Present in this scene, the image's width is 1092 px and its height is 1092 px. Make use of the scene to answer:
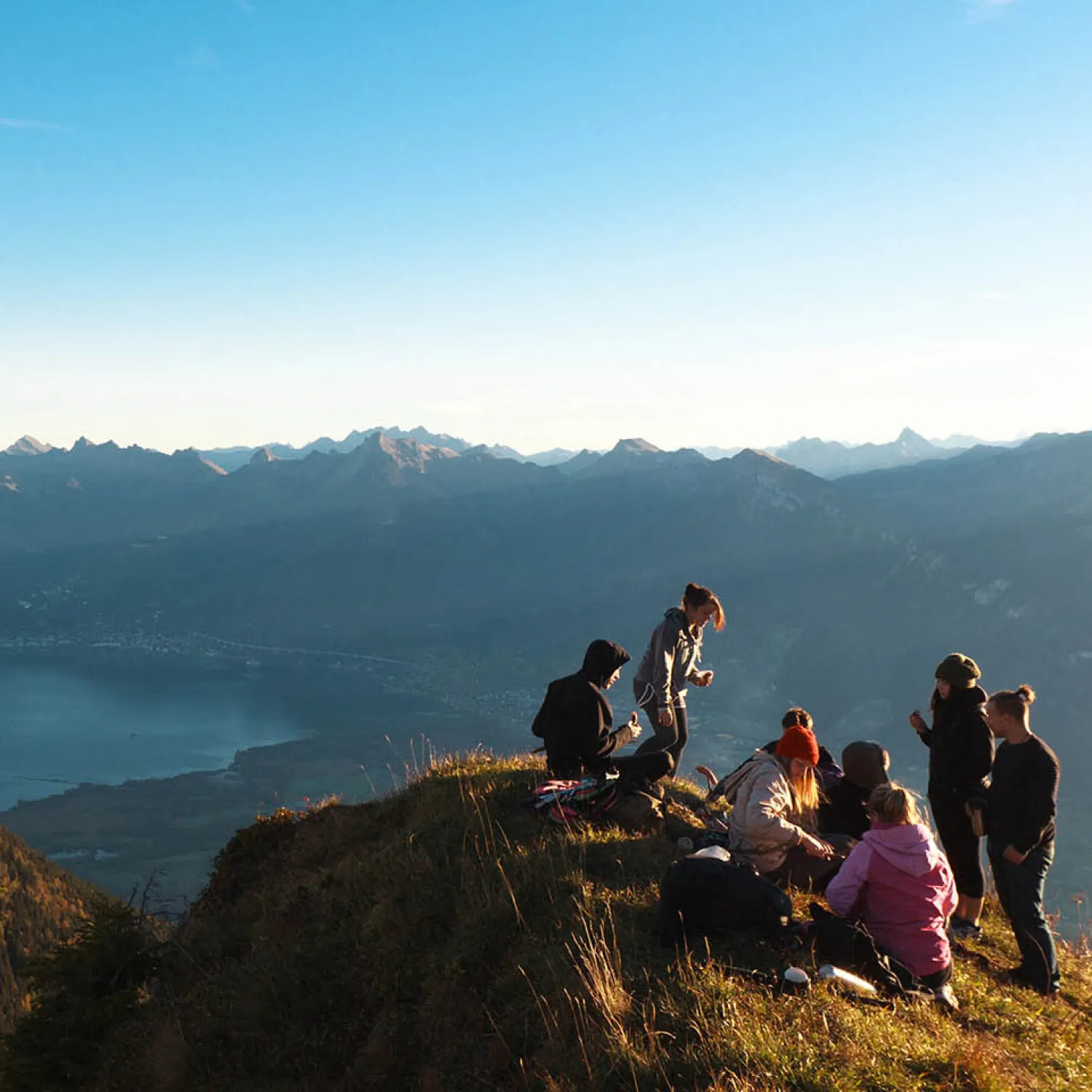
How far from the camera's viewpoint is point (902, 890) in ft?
18.4

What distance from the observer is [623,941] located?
5426 mm

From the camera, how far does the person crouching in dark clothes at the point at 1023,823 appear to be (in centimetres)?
668

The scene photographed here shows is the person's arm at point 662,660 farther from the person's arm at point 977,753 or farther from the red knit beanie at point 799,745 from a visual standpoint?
the person's arm at point 977,753

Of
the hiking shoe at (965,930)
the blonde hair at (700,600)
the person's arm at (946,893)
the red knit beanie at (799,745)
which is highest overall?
the blonde hair at (700,600)

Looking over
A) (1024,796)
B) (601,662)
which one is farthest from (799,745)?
(601,662)

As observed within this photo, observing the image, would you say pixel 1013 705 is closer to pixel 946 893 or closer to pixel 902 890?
pixel 946 893

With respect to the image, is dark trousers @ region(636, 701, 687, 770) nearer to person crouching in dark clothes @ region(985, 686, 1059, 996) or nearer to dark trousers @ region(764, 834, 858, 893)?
dark trousers @ region(764, 834, 858, 893)

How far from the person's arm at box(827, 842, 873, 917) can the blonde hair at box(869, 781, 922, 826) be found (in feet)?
0.95

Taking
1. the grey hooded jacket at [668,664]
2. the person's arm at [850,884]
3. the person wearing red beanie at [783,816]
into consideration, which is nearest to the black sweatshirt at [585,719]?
the grey hooded jacket at [668,664]

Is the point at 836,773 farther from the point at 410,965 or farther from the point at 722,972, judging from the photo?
the point at 410,965

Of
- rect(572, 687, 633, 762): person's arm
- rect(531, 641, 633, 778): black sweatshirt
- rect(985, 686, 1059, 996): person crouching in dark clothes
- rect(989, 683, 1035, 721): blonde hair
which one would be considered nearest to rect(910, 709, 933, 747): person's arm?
rect(985, 686, 1059, 996): person crouching in dark clothes

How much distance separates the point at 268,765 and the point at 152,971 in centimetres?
18594

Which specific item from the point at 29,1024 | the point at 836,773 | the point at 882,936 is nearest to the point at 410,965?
the point at 882,936

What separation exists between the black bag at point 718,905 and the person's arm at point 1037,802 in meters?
2.87
